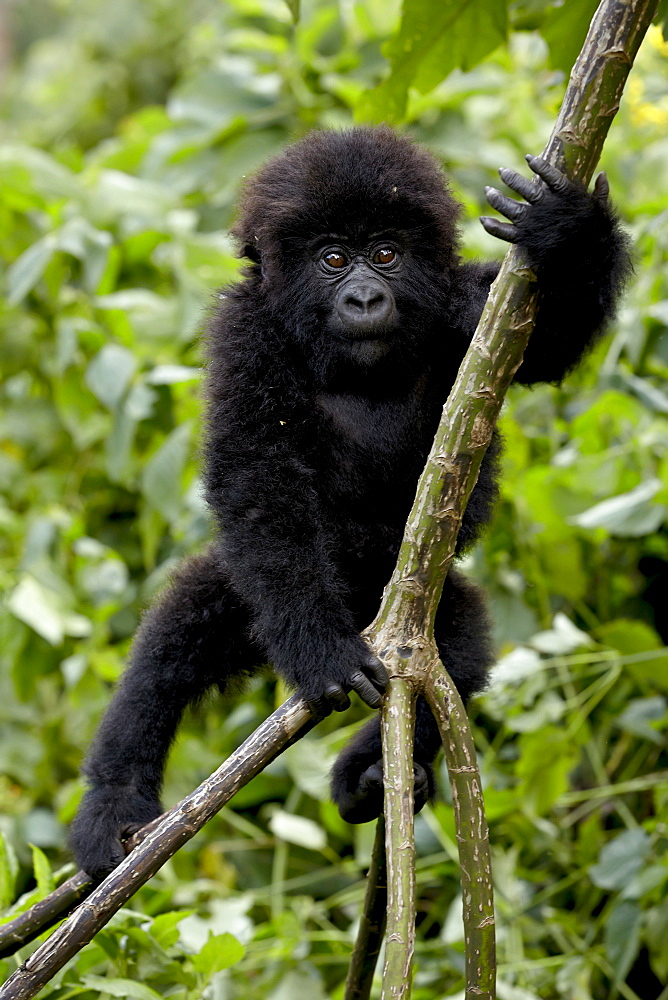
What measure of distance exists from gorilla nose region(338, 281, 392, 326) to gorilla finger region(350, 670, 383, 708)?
82 cm

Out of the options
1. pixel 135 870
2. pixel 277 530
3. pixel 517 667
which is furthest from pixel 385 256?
pixel 517 667

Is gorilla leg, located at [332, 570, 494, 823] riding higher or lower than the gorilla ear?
lower

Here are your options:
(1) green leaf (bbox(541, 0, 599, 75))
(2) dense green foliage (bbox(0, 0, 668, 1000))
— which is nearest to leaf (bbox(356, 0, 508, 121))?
(2) dense green foliage (bbox(0, 0, 668, 1000))

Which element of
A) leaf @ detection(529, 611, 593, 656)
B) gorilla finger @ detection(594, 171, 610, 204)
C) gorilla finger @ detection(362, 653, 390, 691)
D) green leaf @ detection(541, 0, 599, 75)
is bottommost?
leaf @ detection(529, 611, 593, 656)

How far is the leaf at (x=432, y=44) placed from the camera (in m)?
2.62

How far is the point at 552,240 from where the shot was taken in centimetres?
201

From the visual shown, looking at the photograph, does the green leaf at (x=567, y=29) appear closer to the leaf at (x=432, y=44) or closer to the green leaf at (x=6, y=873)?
the leaf at (x=432, y=44)

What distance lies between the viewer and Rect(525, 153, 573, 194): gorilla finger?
77.8 inches

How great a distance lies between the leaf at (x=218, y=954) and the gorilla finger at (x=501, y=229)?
153 centimetres

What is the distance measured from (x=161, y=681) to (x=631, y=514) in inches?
62.9

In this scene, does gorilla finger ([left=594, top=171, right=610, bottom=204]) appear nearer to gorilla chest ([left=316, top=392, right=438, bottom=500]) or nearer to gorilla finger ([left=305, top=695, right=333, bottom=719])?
gorilla chest ([left=316, top=392, right=438, bottom=500])

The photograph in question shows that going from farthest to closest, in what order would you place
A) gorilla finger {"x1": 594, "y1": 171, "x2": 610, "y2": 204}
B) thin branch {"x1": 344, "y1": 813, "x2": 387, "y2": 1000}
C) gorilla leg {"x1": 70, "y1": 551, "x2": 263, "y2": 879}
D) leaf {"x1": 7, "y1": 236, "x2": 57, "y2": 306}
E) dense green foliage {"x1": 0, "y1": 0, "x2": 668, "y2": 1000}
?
leaf {"x1": 7, "y1": 236, "x2": 57, "y2": 306} < dense green foliage {"x1": 0, "y1": 0, "x2": 668, "y2": 1000} < gorilla leg {"x1": 70, "y1": 551, "x2": 263, "y2": 879} < thin branch {"x1": 344, "y1": 813, "x2": 387, "y2": 1000} < gorilla finger {"x1": 594, "y1": 171, "x2": 610, "y2": 204}

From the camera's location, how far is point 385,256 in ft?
8.13

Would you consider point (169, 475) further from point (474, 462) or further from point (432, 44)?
point (474, 462)
